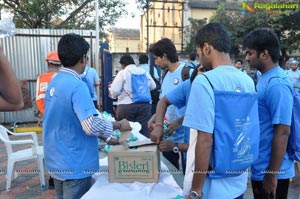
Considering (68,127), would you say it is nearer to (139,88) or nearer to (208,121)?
(208,121)

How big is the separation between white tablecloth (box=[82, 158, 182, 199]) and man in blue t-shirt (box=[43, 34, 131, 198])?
0.11m

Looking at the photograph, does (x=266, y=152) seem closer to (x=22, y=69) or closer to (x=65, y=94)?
(x=65, y=94)

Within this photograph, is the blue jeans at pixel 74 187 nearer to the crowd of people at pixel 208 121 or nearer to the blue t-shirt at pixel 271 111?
the crowd of people at pixel 208 121

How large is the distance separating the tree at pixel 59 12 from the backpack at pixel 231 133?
1042 cm

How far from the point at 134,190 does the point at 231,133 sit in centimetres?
83

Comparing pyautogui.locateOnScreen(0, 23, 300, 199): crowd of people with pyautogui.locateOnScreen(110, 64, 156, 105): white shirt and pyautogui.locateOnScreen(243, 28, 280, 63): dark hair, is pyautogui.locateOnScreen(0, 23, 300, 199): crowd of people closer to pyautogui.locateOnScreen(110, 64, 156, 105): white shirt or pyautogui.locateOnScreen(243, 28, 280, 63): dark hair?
pyautogui.locateOnScreen(243, 28, 280, 63): dark hair

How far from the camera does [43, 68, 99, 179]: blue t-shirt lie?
182 centimetres

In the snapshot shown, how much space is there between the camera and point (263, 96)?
5.91 ft

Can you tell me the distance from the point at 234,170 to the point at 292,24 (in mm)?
17151

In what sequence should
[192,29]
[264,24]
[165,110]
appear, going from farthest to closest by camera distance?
[192,29]
[264,24]
[165,110]

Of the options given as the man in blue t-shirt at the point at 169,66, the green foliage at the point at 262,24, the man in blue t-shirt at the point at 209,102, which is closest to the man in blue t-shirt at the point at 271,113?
the man in blue t-shirt at the point at 209,102

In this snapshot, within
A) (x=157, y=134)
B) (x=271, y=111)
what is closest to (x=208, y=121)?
(x=271, y=111)

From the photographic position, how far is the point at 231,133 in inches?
55.2

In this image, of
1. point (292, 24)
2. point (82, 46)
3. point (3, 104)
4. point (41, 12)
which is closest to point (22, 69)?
point (41, 12)
